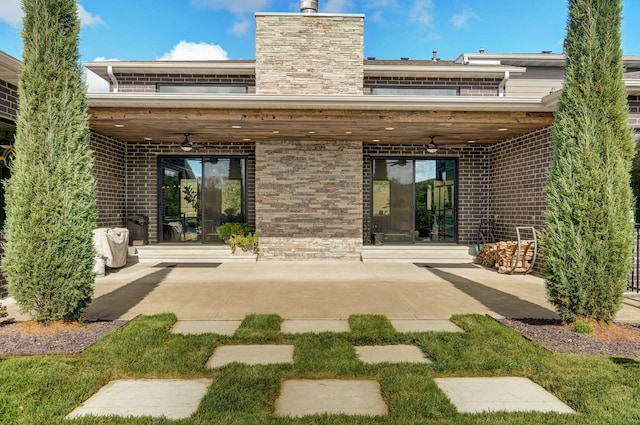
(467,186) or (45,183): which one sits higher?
(467,186)

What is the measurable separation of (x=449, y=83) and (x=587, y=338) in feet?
27.4

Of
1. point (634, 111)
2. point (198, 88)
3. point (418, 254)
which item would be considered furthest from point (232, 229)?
point (634, 111)

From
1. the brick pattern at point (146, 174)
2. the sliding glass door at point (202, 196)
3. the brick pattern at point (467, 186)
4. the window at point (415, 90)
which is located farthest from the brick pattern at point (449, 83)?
the sliding glass door at point (202, 196)

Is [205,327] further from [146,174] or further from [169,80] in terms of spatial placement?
[169,80]

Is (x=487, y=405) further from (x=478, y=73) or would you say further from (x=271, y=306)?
(x=478, y=73)

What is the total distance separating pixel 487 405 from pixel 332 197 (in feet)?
23.5

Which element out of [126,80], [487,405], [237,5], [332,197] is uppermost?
[237,5]

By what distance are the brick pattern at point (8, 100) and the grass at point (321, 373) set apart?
3.94 metres

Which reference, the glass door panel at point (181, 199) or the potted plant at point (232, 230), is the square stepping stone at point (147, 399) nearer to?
the potted plant at point (232, 230)

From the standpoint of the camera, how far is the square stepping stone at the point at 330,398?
8.11ft

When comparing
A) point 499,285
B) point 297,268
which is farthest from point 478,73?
point 297,268

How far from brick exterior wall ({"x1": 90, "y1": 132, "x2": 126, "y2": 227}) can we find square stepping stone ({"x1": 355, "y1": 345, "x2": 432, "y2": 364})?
284 inches

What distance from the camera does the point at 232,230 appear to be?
9.57m

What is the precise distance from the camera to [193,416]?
2.38m
